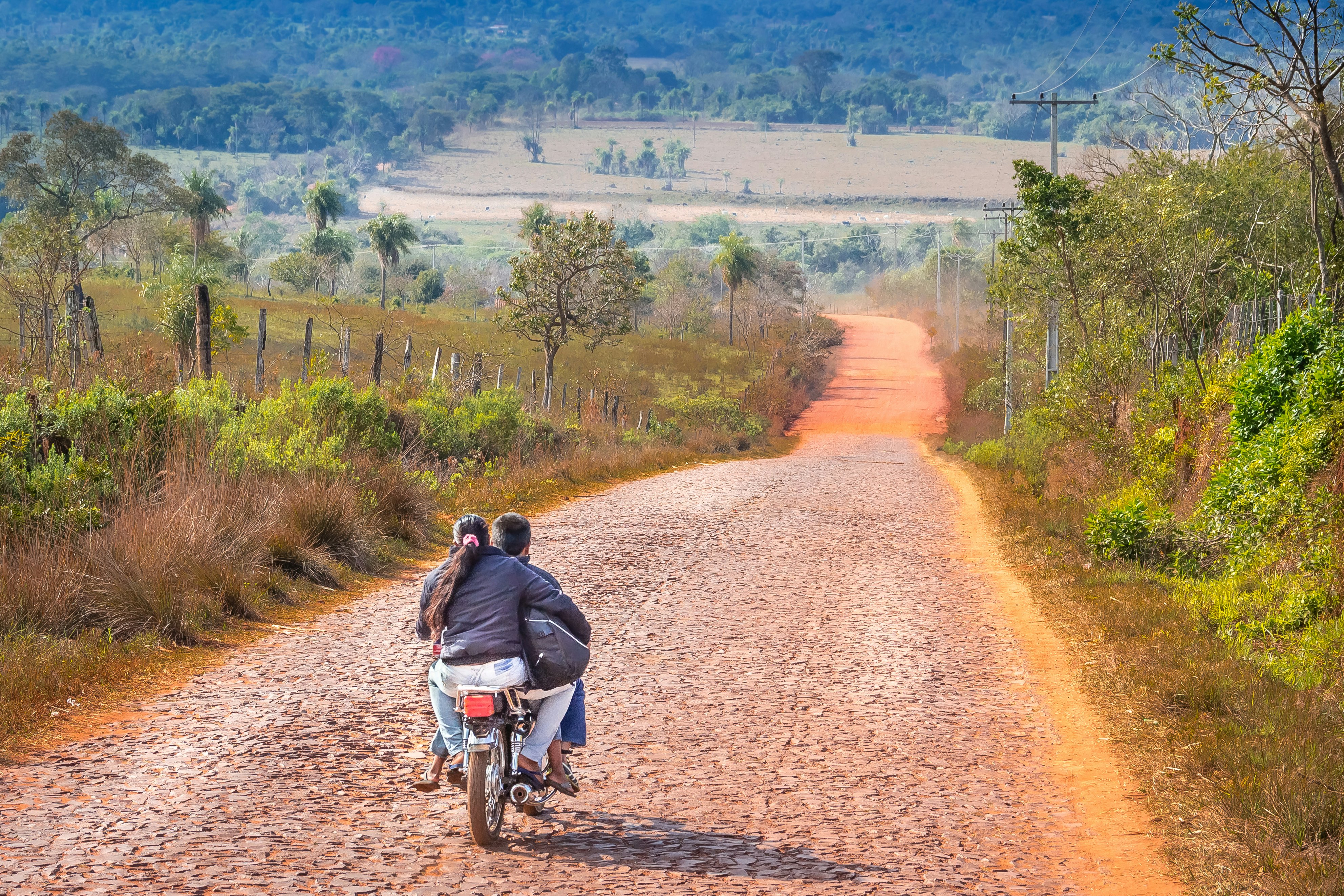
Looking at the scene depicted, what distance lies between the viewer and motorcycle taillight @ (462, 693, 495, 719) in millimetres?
5531

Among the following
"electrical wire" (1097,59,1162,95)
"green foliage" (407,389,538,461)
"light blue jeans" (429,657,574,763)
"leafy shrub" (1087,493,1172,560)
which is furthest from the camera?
"electrical wire" (1097,59,1162,95)

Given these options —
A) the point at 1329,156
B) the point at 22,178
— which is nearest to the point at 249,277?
the point at 22,178

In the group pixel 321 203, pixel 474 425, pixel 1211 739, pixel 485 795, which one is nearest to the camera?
pixel 485 795

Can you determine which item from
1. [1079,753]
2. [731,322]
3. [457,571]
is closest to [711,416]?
[731,322]

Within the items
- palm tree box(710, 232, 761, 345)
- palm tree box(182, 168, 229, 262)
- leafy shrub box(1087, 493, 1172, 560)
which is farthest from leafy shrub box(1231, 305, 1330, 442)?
palm tree box(182, 168, 229, 262)

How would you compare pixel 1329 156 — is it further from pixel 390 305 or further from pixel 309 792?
pixel 390 305

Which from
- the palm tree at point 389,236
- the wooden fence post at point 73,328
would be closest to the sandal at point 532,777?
the wooden fence post at point 73,328

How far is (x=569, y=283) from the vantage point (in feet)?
117

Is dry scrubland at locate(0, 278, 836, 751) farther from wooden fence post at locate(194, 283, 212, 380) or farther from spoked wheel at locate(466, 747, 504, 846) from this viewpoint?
spoked wheel at locate(466, 747, 504, 846)

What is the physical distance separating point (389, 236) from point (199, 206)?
1534 centimetres

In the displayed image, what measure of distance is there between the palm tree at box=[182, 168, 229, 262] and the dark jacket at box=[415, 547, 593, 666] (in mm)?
89682

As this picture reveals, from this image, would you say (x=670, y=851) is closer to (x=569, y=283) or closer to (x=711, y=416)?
(x=569, y=283)

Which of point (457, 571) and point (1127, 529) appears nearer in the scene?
point (457, 571)

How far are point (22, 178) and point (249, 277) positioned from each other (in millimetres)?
27825
